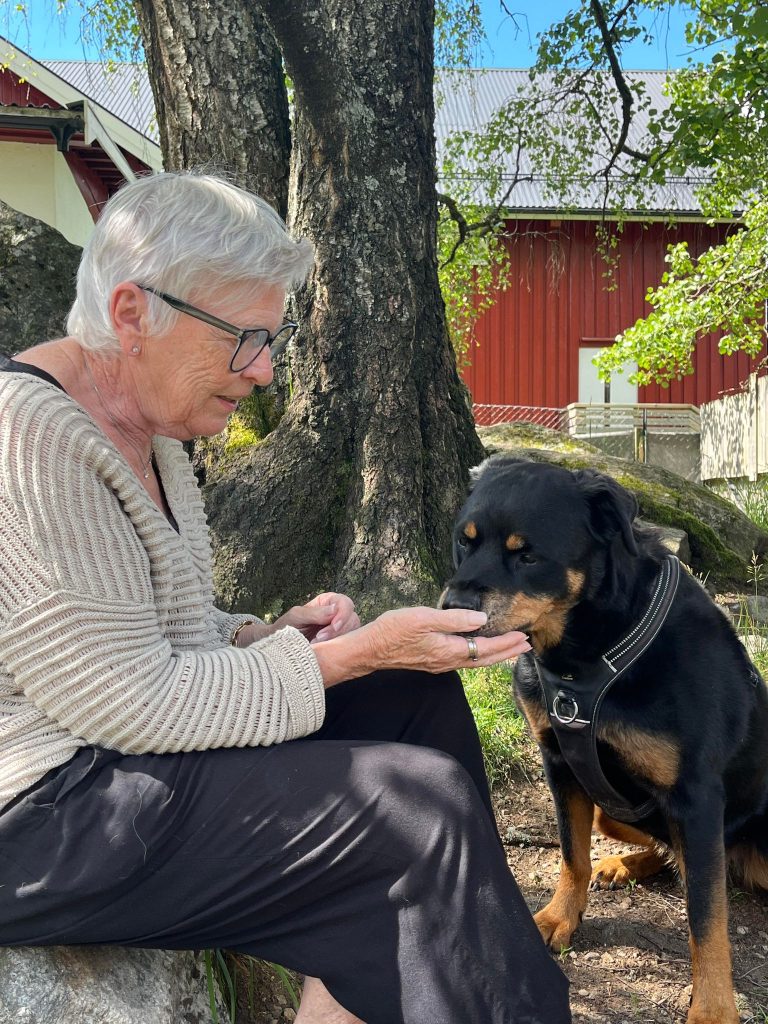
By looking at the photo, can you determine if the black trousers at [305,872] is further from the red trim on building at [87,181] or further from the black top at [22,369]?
the red trim on building at [87,181]

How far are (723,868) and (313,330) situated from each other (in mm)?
2858

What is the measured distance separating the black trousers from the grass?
2.13 metres

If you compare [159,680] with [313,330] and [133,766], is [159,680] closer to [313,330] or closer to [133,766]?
[133,766]

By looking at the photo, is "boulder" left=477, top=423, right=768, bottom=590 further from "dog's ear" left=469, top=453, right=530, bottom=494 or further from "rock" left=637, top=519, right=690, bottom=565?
"dog's ear" left=469, top=453, right=530, bottom=494

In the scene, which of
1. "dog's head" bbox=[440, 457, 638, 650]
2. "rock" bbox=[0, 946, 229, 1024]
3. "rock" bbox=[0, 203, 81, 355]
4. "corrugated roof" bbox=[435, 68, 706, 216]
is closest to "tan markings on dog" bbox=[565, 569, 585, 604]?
"dog's head" bbox=[440, 457, 638, 650]

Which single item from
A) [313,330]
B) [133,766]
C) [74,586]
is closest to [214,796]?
[133,766]

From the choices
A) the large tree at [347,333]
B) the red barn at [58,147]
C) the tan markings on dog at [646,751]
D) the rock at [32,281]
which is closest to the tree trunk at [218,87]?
the large tree at [347,333]

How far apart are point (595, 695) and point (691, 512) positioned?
14.3 feet

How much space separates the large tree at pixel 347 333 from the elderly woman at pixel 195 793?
2326 millimetres

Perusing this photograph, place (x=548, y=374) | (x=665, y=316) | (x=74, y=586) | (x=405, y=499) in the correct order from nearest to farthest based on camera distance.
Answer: (x=74, y=586) < (x=405, y=499) < (x=665, y=316) < (x=548, y=374)

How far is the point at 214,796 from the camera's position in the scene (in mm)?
1847

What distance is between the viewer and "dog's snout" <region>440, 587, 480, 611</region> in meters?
2.78

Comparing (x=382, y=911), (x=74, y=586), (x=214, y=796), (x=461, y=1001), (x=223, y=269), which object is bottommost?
(x=461, y=1001)

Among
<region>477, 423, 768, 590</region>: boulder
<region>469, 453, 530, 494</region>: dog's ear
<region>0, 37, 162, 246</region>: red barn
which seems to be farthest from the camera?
<region>0, 37, 162, 246</region>: red barn
